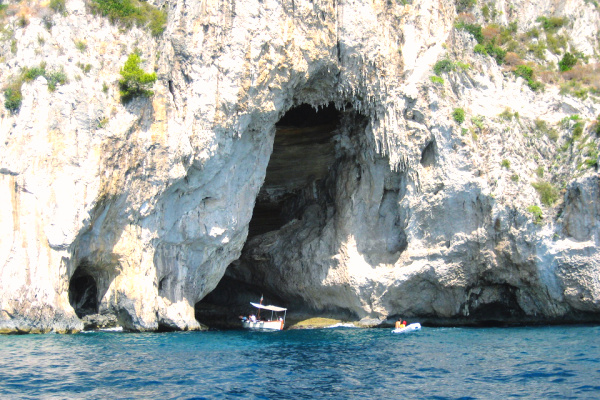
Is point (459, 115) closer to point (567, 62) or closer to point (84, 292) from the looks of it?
point (567, 62)

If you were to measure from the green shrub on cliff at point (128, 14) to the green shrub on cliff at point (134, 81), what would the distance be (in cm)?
234

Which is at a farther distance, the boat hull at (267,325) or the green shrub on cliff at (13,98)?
the boat hull at (267,325)

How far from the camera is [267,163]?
96.3ft

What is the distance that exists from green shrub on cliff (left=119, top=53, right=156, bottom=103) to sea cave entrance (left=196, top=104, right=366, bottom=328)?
922 cm

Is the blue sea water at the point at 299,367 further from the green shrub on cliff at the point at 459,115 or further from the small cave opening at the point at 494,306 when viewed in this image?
the green shrub on cliff at the point at 459,115

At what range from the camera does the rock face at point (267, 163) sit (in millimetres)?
24750

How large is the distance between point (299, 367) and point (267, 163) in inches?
548

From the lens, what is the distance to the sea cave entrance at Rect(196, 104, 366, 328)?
33.6m

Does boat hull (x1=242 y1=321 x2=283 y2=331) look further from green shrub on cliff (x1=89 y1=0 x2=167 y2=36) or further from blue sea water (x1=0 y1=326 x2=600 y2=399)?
green shrub on cliff (x1=89 y1=0 x2=167 y2=36)

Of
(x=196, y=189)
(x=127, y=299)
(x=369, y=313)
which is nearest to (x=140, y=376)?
(x=127, y=299)

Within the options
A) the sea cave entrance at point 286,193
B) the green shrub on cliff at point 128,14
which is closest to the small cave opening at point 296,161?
the sea cave entrance at point 286,193

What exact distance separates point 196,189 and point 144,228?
305 centimetres

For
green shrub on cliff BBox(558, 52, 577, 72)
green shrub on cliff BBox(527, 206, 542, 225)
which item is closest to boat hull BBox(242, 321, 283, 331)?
green shrub on cliff BBox(527, 206, 542, 225)

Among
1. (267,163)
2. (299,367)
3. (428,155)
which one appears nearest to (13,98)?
(267,163)
